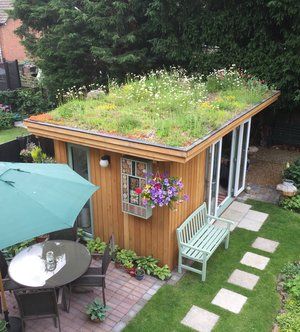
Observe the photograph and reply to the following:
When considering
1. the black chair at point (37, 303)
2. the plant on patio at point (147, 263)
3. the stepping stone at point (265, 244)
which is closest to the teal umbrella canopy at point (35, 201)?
the black chair at point (37, 303)

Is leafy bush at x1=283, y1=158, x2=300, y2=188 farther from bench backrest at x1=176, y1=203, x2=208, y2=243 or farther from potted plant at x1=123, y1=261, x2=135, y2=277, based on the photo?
potted plant at x1=123, y1=261, x2=135, y2=277

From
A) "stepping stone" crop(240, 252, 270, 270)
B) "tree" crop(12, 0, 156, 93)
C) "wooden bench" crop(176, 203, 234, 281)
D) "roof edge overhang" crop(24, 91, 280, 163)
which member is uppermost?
"tree" crop(12, 0, 156, 93)

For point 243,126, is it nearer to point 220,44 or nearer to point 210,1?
point 220,44

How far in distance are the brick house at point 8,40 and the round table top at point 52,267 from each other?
2429 centimetres

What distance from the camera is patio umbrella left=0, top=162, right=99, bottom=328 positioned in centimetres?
435

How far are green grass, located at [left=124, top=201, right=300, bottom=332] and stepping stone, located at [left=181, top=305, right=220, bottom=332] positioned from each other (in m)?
0.08

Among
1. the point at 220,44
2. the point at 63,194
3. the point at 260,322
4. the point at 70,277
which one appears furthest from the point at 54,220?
the point at 220,44

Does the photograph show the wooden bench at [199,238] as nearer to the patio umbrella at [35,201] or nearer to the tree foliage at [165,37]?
the patio umbrella at [35,201]

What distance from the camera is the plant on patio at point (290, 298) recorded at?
568 cm

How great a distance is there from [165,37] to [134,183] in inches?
327

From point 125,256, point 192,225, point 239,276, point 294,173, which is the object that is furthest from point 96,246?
point 294,173

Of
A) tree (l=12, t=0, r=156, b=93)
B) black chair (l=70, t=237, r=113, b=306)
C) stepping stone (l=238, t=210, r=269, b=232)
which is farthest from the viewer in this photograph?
tree (l=12, t=0, r=156, b=93)

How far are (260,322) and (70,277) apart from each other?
10.1ft

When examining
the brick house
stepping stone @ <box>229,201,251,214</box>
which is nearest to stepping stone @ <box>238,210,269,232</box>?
stepping stone @ <box>229,201,251,214</box>
